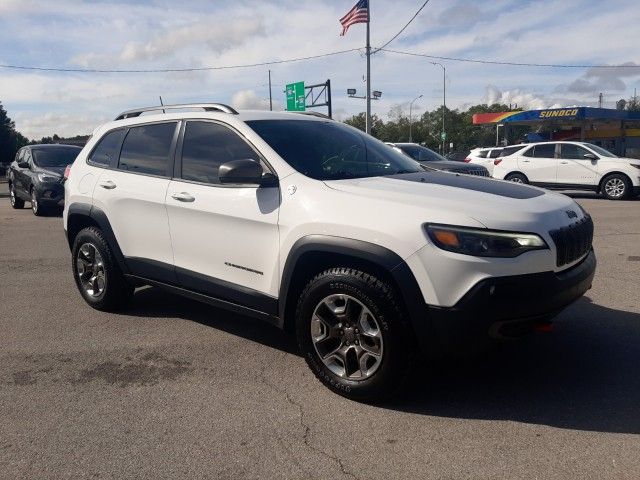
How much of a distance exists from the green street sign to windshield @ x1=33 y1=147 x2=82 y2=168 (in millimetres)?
26679

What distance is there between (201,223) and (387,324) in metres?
1.68

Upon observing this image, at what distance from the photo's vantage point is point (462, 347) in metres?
3.31

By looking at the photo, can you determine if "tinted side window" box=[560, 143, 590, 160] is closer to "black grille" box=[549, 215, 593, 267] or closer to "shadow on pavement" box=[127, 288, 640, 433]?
"shadow on pavement" box=[127, 288, 640, 433]

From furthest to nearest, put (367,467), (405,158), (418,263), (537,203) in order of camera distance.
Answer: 1. (405,158)
2. (537,203)
3. (418,263)
4. (367,467)

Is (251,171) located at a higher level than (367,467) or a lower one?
higher

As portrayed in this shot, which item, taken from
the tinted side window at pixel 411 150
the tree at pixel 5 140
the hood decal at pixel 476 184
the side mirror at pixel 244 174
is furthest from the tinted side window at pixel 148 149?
the tree at pixel 5 140

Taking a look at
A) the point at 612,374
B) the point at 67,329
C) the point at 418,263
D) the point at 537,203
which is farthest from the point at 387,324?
the point at 67,329

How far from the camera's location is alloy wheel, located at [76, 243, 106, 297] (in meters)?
5.55

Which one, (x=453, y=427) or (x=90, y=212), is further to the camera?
(x=90, y=212)

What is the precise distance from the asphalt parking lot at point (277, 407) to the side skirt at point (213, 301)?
15.3 inches

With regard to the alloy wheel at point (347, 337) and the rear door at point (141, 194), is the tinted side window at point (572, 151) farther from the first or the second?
the alloy wheel at point (347, 337)

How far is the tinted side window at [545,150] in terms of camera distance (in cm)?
1725

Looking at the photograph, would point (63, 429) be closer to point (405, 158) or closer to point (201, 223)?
point (201, 223)

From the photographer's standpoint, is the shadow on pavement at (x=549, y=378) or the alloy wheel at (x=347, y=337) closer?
the shadow on pavement at (x=549, y=378)
